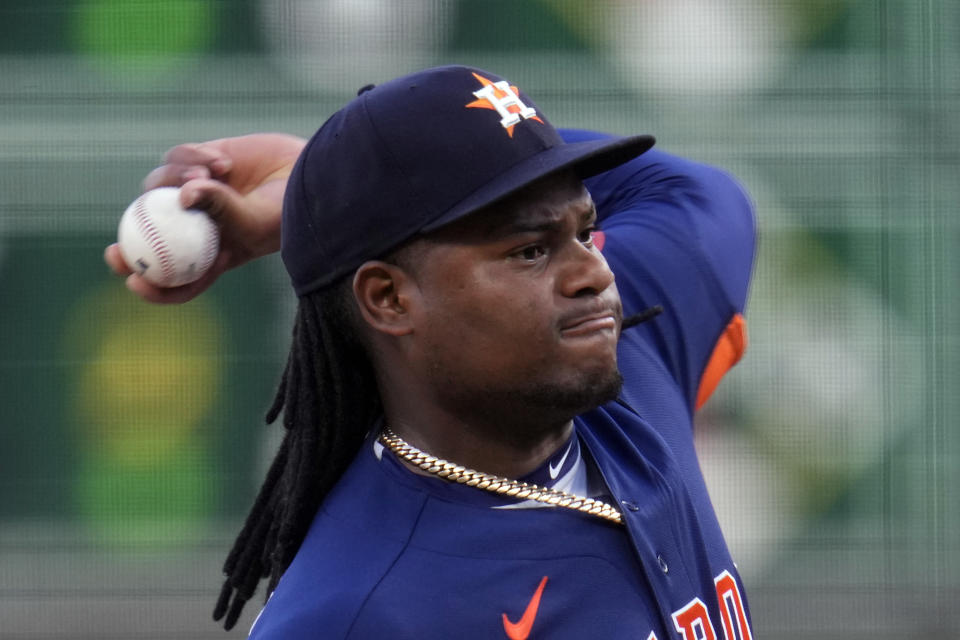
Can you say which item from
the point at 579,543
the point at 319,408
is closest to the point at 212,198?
the point at 319,408

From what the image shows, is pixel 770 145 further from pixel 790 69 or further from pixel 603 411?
pixel 603 411

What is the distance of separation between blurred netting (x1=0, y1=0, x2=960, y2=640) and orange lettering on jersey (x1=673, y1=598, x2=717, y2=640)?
327 centimetres

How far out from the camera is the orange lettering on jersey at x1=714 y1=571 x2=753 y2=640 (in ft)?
6.10

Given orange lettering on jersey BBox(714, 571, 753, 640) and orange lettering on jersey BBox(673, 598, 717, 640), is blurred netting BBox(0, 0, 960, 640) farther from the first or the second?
orange lettering on jersey BBox(673, 598, 717, 640)

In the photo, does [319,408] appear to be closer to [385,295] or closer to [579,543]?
[385,295]

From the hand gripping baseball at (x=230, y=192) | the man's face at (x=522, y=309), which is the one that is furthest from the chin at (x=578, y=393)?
the hand gripping baseball at (x=230, y=192)

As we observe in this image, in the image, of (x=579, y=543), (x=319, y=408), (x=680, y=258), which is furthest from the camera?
(x=680, y=258)

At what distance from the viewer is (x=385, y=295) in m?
1.73

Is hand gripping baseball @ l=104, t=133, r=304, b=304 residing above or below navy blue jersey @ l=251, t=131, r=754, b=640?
above

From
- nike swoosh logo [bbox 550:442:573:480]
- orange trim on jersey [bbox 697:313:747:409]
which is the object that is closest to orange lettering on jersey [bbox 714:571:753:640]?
nike swoosh logo [bbox 550:442:573:480]

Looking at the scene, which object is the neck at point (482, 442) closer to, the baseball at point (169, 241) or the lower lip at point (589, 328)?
the lower lip at point (589, 328)

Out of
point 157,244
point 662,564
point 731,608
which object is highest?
point 157,244

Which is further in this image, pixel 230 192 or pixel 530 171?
pixel 230 192

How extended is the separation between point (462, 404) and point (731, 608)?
0.50 metres
